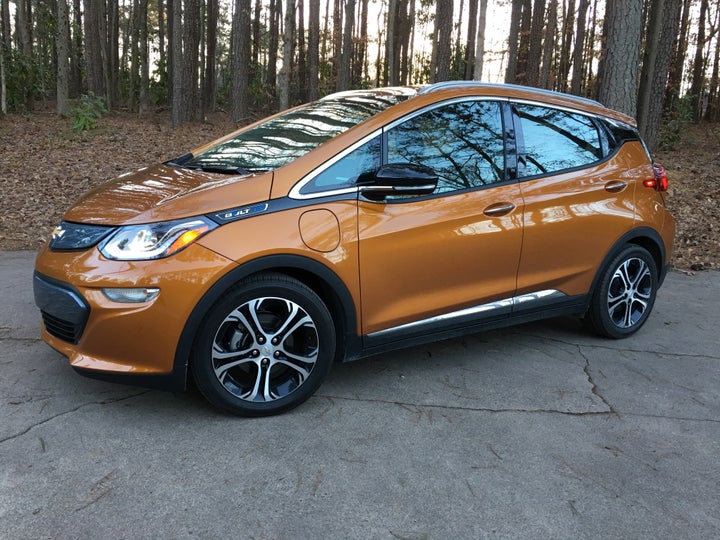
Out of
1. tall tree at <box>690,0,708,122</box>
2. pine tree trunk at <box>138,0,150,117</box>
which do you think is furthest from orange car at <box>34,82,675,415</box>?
tall tree at <box>690,0,708,122</box>

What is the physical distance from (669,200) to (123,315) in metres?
9.61

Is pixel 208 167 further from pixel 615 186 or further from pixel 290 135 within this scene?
pixel 615 186

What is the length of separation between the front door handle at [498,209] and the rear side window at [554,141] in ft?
0.91

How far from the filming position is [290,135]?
3.86m

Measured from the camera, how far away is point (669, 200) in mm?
9977

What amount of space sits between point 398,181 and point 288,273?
2.61 ft

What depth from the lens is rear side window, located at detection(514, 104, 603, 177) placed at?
4.02 meters

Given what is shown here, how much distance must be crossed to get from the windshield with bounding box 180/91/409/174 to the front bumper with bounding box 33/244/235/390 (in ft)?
2.74

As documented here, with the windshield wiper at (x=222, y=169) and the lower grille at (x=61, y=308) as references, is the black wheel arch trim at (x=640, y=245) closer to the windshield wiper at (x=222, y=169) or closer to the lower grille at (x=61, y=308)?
the windshield wiper at (x=222, y=169)

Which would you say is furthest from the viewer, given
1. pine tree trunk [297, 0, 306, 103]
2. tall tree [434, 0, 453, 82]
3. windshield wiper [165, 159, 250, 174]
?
pine tree trunk [297, 0, 306, 103]

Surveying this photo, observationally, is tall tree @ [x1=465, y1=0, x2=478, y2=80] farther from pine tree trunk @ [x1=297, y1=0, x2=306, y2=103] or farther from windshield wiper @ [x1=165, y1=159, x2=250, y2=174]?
windshield wiper @ [x1=165, y1=159, x2=250, y2=174]

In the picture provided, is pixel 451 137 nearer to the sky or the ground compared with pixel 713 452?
nearer to the sky

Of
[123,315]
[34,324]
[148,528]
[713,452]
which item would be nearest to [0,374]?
[34,324]

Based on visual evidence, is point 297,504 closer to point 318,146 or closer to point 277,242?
point 277,242
